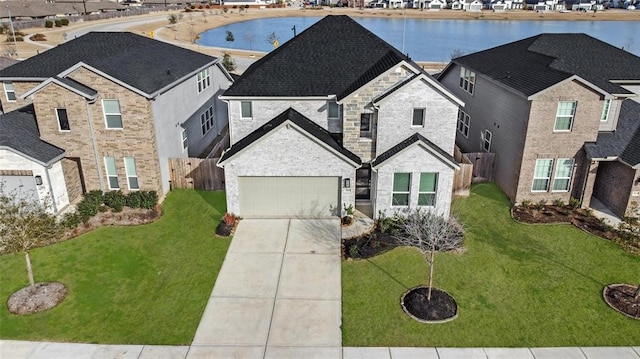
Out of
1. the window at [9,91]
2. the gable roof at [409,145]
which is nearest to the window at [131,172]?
the window at [9,91]

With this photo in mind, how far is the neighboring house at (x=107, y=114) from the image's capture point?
2253 centimetres

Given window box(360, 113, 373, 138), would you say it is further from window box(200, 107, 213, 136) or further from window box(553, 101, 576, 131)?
window box(200, 107, 213, 136)

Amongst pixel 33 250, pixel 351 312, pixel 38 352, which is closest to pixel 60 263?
pixel 33 250

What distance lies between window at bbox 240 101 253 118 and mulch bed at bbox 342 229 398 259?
895 centimetres

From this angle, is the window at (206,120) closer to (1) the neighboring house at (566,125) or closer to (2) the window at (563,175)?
(1) the neighboring house at (566,125)

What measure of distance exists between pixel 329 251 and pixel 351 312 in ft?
13.8

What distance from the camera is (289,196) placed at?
23141 mm

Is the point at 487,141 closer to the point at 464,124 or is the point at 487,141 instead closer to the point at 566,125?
the point at 464,124

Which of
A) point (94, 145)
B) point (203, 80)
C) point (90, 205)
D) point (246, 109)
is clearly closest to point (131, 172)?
point (94, 145)

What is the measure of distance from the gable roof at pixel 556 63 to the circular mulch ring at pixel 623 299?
9.92m

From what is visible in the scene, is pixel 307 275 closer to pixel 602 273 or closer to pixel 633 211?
pixel 602 273

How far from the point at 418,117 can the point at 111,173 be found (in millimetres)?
16279

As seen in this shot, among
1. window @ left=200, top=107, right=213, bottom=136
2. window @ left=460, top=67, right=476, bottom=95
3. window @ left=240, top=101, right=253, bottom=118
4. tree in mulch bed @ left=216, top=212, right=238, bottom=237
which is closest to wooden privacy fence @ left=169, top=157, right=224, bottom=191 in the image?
window @ left=240, top=101, right=253, bottom=118

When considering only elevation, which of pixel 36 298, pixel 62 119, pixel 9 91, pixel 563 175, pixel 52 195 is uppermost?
pixel 9 91
